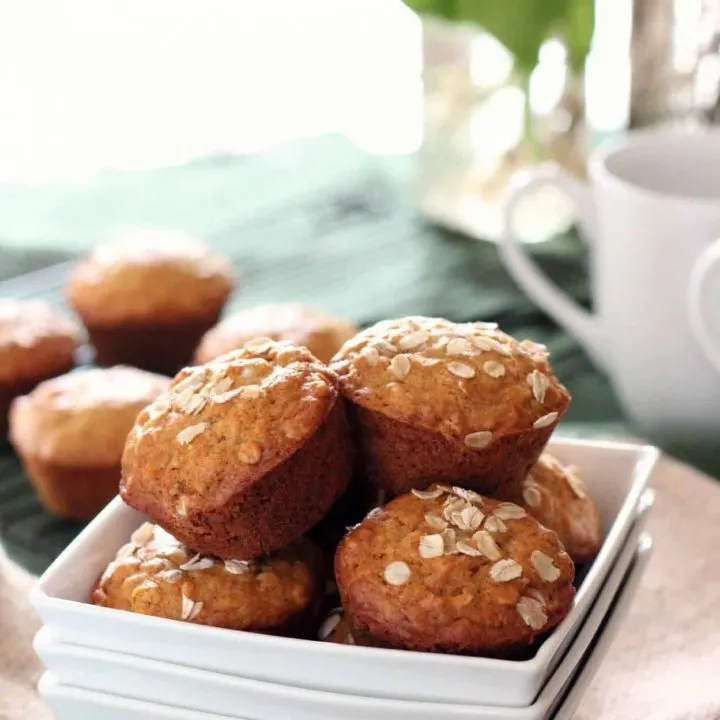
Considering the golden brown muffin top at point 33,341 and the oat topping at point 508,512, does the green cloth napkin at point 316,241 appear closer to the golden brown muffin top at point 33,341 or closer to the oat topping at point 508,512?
the golden brown muffin top at point 33,341

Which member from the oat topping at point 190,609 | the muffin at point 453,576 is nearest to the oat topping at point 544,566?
the muffin at point 453,576

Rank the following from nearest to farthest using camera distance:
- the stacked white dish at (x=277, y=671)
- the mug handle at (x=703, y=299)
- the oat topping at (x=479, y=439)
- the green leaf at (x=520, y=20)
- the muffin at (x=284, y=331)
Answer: the stacked white dish at (x=277, y=671) < the oat topping at (x=479, y=439) < the mug handle at (x=703, y=299) < the muffin at (x=284, y=331) < the green leaf at (x=520, y=20)

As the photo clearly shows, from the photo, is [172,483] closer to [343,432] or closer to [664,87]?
[343,432]

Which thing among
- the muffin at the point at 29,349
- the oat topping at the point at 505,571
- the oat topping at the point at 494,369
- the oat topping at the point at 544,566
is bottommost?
the muffin at the point at 29,349

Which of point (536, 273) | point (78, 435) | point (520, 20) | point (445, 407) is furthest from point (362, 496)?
point (520, 20)

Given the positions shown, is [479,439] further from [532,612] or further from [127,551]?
[127,551]

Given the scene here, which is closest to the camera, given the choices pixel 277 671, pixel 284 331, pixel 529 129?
pixel 277 671
